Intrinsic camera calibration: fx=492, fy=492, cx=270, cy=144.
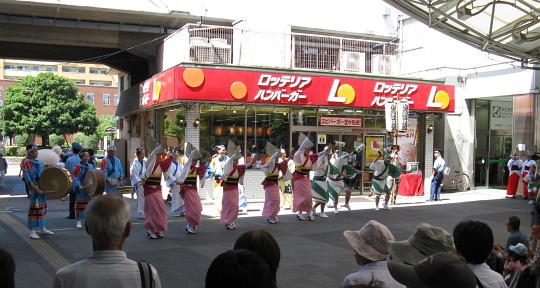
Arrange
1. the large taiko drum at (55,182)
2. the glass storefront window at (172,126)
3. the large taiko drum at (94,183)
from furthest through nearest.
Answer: the glass storefront window at (172,126) < the large taiko drum at (94,183) < the large taiko drum at (55,182)

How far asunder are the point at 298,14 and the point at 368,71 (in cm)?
343

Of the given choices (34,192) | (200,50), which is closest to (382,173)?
(200,50)

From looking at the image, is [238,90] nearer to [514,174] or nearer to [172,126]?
[172,126]

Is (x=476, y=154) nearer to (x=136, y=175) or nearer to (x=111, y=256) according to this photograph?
(x=136, y=175)

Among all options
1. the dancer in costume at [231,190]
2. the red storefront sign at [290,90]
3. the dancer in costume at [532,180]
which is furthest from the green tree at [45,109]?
the dancer in costume at [532,180]

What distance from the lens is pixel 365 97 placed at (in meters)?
16.6

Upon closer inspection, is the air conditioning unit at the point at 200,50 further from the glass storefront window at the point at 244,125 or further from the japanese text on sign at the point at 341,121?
the japanese text on sign at the point at 341,121

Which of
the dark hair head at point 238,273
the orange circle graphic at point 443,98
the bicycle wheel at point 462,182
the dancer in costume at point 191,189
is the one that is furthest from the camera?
the bicycle wheel at point 462,182

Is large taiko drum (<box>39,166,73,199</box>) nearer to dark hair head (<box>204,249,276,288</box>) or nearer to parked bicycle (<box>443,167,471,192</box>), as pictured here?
dark hair head (<box>204,249,276,288</box>)

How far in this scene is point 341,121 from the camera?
1709 cm

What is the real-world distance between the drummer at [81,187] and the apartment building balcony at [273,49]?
516 cm

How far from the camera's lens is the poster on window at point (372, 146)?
57.8 feet

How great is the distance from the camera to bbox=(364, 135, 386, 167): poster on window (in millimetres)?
17609

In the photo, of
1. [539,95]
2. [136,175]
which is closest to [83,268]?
[136,175]
